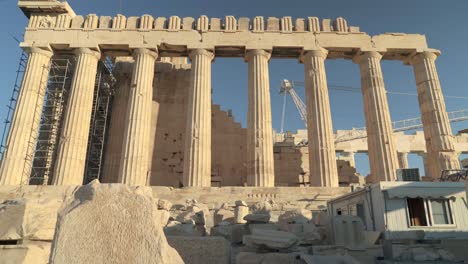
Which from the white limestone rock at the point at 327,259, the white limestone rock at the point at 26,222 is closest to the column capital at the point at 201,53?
the white limestone rock at the point at 327,259

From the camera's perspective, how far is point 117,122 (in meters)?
23.1

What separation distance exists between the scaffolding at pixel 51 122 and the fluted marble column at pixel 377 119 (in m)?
18.6

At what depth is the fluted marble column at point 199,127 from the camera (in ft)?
58.9

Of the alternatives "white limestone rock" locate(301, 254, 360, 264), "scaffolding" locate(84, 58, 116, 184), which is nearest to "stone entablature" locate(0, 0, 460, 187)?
"scaffolding" locate(84, 58, 116, 184)

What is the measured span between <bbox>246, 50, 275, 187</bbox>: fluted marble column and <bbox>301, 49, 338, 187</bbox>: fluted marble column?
7.69 ft

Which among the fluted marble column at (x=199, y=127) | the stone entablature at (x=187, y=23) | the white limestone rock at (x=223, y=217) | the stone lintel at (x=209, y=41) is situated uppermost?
the stone entablature at (x=187, y=23)

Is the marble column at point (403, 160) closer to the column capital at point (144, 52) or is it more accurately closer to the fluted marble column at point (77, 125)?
the column capital at point (144, 52)

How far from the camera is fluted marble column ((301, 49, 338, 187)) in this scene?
18266 mm

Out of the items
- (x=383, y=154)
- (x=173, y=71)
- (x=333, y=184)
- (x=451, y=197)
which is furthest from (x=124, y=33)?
(x=451, y=197)

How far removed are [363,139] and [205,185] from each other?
25838mm

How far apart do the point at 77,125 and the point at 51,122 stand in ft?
12.4

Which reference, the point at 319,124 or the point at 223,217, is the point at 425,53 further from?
the point at 223,217

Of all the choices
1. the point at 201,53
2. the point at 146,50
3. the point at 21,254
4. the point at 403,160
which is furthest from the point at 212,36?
the point at 403,160

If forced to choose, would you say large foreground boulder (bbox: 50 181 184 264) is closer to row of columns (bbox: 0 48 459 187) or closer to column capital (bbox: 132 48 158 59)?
row of columns (bbox: 0 48 459 187)
